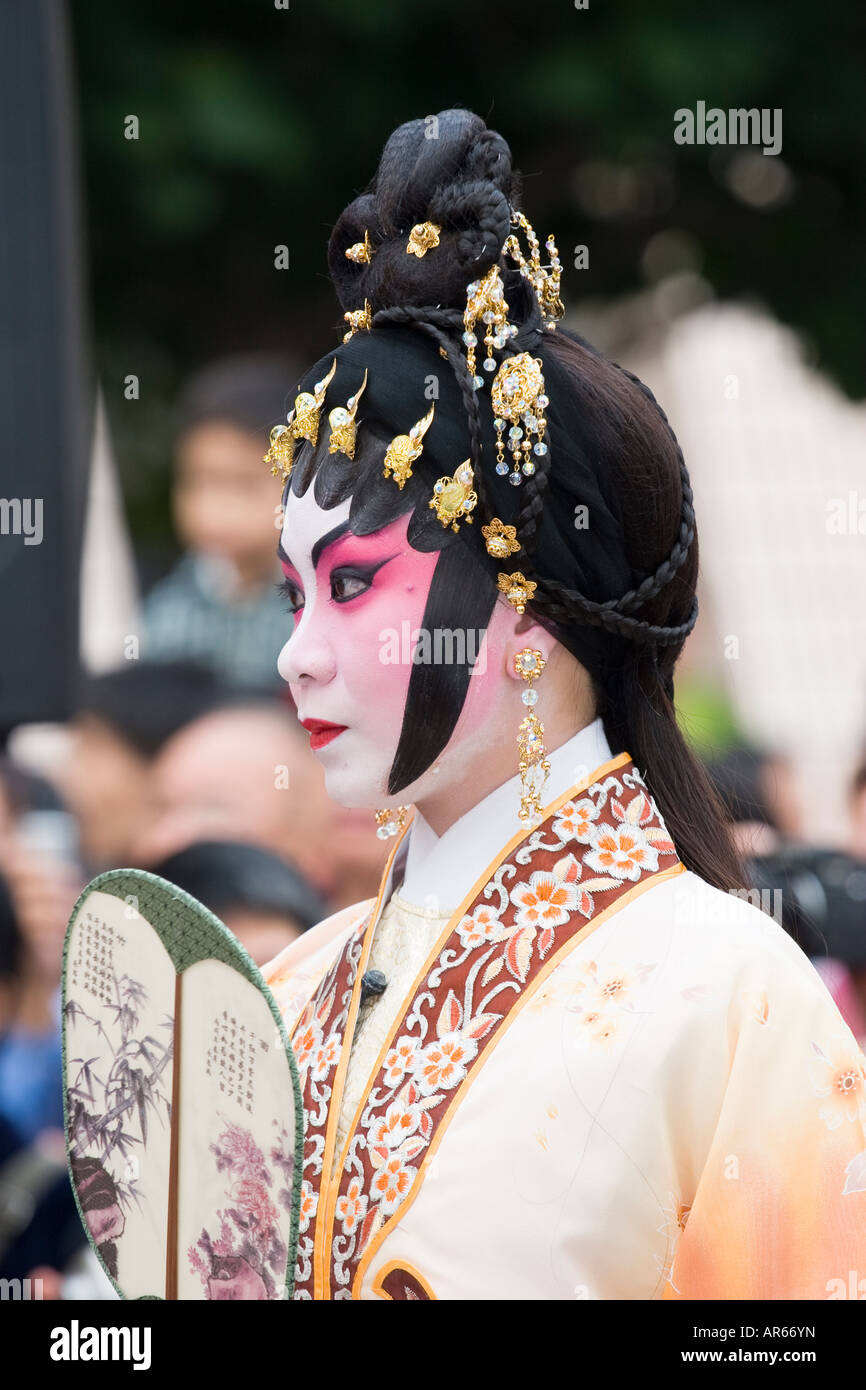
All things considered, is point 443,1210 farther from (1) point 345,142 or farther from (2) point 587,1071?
(1) point 345,142

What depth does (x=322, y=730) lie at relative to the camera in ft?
6.04

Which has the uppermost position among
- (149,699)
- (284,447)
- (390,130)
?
(390,130)

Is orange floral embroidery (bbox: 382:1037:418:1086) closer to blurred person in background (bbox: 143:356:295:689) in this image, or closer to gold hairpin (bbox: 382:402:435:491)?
gold hairpin (bbox: 382:402:435:491)

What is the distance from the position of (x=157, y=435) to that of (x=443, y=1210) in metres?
4.98

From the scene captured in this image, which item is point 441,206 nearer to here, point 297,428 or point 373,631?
point 297,428

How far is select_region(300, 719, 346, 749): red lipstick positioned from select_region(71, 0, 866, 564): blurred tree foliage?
3.99 m

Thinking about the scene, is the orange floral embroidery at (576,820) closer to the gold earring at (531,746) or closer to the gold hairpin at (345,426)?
the gold earring at (531,746)

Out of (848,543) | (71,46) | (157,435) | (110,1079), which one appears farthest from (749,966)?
(848,543)

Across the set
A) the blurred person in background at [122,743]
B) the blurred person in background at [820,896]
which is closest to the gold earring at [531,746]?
the blurred person in background at [820,896]

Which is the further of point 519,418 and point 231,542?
point 231,542

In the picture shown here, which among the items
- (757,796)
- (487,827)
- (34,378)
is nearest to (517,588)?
(487,827)

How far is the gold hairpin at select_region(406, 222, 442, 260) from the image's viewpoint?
1.87m

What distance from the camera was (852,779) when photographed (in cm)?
381

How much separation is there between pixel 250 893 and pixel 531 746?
128 cm
